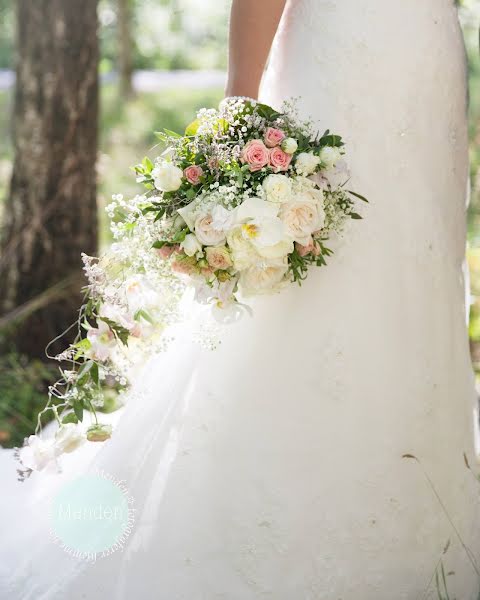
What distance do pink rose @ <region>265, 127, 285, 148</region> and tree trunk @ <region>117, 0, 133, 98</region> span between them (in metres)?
9.74

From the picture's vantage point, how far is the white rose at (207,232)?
187 centimetres

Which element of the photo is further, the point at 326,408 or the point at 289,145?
the point at 326,408

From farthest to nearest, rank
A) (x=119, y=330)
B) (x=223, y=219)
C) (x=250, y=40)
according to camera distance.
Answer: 1. (x=250, y=40)
2. (x=119, y=330)
3. (x=223, y=219)

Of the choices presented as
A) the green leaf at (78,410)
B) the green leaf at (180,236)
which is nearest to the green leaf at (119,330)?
the green leaf at (78,410)

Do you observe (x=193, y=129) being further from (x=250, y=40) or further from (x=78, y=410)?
(x=78, y=410)

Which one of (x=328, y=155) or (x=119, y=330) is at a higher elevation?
(x=328, y=155)

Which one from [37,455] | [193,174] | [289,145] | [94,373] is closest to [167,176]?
[193,174]

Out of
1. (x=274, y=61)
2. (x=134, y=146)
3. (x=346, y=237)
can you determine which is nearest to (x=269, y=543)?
(x=346, y=237)

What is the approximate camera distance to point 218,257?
1.90m

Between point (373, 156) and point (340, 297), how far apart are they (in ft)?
1.16

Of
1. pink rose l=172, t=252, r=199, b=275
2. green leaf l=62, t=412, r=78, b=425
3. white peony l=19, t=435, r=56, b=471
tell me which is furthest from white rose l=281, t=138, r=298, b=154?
white peony l=19, t=435, r=56, b=471

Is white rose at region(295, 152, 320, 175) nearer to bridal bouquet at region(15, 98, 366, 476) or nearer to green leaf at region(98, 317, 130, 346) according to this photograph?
bridal bouquet at region(15, 98, 366, 476)

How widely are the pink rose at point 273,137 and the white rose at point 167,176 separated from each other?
0.20m

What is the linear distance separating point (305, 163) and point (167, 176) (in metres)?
0.30
